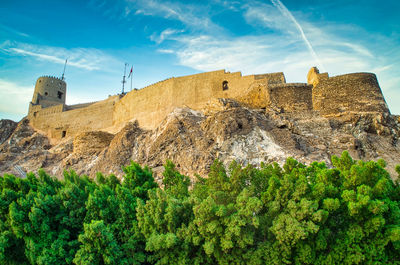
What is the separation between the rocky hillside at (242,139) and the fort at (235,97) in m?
1.07

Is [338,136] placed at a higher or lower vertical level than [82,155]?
higher

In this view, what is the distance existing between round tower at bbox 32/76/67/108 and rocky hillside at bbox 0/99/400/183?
18841 millimetres

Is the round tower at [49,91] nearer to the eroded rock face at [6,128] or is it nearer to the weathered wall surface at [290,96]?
the eroded rock face at [6,128]

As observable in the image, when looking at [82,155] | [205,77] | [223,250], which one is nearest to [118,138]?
[82,155]

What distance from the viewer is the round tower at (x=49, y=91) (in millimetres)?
39938

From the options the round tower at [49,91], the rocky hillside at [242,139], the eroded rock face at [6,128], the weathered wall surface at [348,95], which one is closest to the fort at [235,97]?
the weathered wall surface at [348,95]

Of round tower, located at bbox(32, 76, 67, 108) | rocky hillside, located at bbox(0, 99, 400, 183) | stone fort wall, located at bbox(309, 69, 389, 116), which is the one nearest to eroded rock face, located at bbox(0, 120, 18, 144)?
round tower, located at bbox(32, 76, 67, 108)

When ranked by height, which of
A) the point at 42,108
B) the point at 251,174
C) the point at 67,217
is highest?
the point at 42,108

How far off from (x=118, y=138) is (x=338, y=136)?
1746 centimetres

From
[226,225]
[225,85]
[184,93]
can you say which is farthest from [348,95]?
[226,225]

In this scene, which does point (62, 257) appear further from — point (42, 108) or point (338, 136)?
point (42, 108)

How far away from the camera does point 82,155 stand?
2597cm

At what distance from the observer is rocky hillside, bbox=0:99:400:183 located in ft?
59.9

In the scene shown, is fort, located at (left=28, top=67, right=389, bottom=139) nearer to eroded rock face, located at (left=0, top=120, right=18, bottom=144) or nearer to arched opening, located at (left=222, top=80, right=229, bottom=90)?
arched opening, located at (left=222, top=80, right=229, bottom=90)
